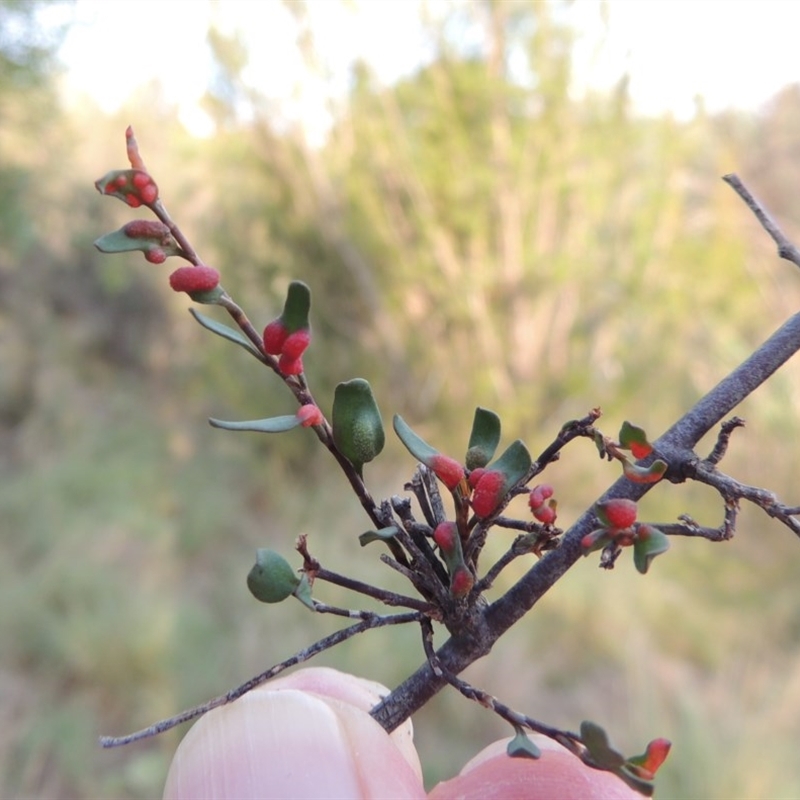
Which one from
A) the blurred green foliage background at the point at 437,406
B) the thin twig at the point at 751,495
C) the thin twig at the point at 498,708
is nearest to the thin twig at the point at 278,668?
the thin twig at the point at 498,708

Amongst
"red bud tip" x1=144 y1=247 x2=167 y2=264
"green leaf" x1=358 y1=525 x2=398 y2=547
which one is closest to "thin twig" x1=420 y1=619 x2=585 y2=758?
"green leaf" x1=358 y1=525 x2=398 y2=547

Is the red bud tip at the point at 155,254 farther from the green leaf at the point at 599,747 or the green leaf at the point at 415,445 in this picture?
the green leaf at the point at 599,747

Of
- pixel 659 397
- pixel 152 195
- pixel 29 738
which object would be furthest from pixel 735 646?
pixel 152 195

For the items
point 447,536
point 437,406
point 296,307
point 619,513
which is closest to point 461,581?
point 447,536

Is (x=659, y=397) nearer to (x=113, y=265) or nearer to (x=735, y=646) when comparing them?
(x=735, y=646)

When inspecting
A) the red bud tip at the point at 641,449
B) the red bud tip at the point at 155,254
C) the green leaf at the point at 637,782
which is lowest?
the green leaf at the point at 637,782

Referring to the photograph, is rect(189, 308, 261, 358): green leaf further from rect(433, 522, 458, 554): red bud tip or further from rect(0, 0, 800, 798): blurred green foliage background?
rect(0, 0, 800, 798): blurred green foliage background

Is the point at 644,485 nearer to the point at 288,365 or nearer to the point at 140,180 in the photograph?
the point at 288,365
